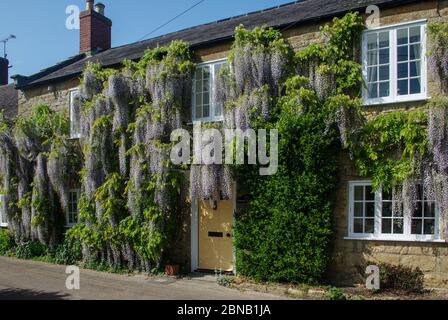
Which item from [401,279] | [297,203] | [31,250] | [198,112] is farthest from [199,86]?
[31,250]

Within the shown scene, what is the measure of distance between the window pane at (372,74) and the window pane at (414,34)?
2.86 feet

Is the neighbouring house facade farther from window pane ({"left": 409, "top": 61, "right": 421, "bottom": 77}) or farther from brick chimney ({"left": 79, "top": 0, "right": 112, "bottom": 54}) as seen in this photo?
brick chimney ({"left": 79, "top": 0, "right": 112, "bottom": 54})

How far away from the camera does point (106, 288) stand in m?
9.77

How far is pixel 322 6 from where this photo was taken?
11.2 metres

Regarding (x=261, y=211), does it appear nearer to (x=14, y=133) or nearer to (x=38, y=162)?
(x=38, y=162)

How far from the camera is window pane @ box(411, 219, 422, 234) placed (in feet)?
29.8

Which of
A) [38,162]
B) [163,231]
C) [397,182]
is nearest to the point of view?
[397,182]

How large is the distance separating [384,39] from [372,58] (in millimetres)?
435

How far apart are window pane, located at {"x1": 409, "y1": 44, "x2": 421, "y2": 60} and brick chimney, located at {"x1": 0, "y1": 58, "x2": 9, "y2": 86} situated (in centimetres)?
2002

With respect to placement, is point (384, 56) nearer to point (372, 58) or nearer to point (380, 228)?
point (372, 58)

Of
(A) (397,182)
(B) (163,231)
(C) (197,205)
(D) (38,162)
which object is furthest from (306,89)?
(D) (38,162)

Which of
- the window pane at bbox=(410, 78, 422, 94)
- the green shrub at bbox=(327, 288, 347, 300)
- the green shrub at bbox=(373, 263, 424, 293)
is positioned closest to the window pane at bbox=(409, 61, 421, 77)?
the window pane at bbox=(410, 78, 422, 94)

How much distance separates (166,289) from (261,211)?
254 centimetres

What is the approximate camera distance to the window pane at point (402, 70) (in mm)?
9445
